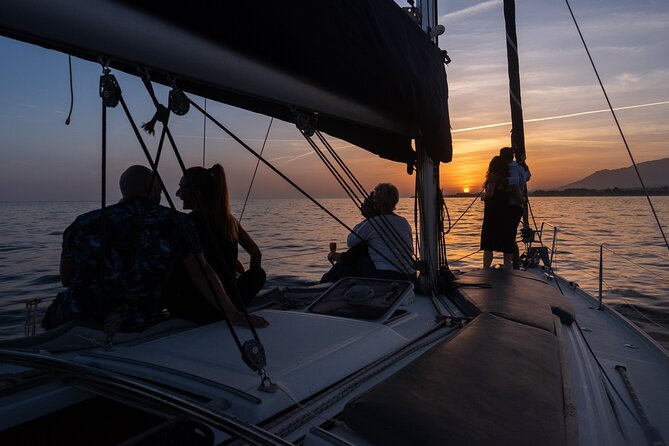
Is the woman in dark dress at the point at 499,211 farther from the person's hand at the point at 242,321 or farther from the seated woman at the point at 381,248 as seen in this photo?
the person's hand at the point at 242,321

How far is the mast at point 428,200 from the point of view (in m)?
3.44

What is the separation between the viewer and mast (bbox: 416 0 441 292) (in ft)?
11.3

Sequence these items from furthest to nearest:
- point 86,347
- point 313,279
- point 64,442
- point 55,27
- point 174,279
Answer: point 313,279 → point 174,279 → point 86,347 → point 64,442 → point 55,27

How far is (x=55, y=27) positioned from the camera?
0.87 m

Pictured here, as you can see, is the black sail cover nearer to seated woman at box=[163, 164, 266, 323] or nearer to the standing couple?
seated woman at box=[163, 164, 266, 323]

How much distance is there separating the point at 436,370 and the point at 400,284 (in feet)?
4.43

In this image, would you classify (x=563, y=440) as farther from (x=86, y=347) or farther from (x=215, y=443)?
(x=86, y=347)

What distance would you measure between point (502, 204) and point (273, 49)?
4623 millimetres

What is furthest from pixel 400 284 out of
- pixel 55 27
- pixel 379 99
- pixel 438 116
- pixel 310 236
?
pixel 310 236

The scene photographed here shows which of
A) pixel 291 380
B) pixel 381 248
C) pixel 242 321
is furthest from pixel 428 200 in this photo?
pixel 291 380

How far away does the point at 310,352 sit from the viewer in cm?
179

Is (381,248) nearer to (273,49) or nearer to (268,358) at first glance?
(268,358)

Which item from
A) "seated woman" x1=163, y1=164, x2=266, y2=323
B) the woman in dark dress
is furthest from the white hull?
the woman in dark dress

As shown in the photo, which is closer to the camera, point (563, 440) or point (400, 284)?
point (563, 440)
